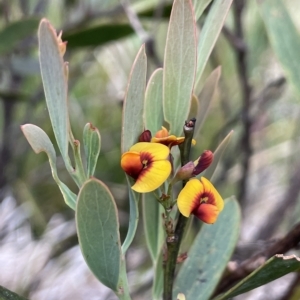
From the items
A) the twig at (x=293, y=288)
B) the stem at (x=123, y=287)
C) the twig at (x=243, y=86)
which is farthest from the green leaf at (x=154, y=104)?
the twig at (x=243, y=86)

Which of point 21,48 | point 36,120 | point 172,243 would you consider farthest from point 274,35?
point 36,120

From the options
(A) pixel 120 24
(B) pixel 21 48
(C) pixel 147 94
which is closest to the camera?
(C) pixel 147 94

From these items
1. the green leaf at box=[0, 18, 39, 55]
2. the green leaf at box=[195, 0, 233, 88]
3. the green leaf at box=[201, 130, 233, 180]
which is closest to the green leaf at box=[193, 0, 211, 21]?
the green leaf at box=[195, 0, 233, 88]

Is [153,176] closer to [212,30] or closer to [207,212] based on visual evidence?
[207,212]

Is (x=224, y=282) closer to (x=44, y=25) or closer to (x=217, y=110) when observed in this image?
(x=44, y=25)

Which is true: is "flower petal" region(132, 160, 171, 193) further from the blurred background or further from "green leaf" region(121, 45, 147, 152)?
the blurred background

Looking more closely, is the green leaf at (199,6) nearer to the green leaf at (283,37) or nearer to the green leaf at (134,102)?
the green leaf at (134,102)
